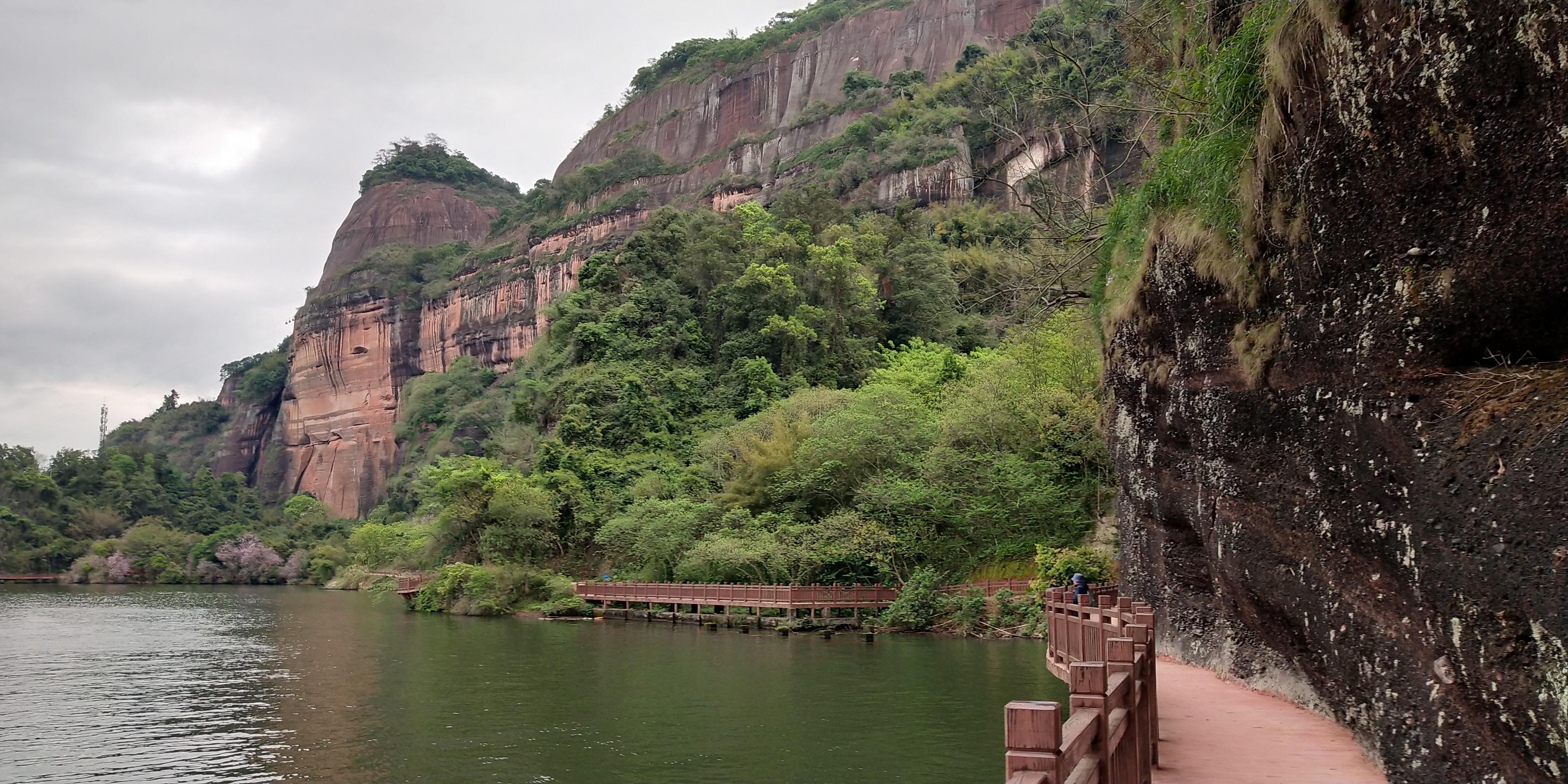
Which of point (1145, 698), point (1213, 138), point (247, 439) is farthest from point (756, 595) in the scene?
point (247, 439)

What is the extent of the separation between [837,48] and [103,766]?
85340 millimetres

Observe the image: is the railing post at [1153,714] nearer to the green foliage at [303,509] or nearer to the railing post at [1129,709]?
the railing post at [1129,709]

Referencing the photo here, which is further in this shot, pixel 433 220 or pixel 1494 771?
pixel 433 220

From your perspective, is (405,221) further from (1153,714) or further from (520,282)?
(1153,714)

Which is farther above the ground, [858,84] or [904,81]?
[858,84]

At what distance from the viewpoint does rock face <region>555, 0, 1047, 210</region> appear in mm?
79875

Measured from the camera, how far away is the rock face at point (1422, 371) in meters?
4.31

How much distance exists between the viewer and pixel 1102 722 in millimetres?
4090

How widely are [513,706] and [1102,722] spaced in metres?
13.8

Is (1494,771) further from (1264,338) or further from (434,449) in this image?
(434,449)

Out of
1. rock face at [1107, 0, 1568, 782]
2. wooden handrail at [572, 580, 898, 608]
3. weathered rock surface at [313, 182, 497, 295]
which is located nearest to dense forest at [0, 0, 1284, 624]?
wooden handrail at [572, 580, 898, 608]

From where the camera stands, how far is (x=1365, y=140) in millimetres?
5371

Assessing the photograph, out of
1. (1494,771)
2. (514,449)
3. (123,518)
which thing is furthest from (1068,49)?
(123,518)

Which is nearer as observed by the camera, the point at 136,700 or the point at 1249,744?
the point at 1249,744
